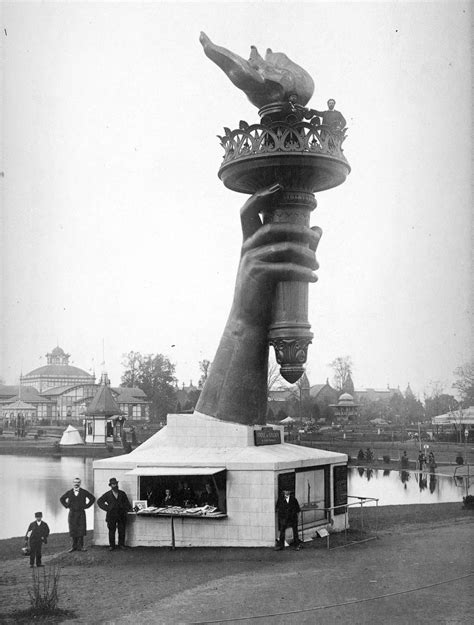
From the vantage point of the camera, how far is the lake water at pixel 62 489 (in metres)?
26.0

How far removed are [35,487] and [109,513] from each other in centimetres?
2042

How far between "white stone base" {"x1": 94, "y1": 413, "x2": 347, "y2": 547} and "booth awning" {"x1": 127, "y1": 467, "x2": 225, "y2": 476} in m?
0.16

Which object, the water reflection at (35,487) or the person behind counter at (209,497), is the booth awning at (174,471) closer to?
the person behind counter at (209,497)

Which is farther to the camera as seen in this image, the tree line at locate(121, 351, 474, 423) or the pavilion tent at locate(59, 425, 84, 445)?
the tree line at locate(121, 351, 474, 423)

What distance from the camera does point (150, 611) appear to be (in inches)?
407

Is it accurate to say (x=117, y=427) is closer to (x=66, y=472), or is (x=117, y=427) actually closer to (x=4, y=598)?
(x=66, y=472)

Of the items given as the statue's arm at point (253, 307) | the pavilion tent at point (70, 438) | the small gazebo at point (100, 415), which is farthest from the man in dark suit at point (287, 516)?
the small gazebo at point (100, 415)

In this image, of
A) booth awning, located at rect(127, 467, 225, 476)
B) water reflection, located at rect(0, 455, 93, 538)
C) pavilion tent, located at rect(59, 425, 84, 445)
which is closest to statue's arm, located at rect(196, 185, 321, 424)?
booth awning, located at rect(127, 467, 225, 476)

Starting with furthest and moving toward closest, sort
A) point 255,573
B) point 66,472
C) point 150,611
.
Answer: point 66,472 < point 255,573 < point 150,611

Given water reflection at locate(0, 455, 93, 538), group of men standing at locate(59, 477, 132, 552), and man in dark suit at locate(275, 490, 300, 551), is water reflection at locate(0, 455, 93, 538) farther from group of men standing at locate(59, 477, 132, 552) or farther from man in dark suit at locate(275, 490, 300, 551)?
man in dark suit at locate(275, 490, 300, 551)

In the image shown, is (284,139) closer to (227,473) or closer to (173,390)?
(227,473)

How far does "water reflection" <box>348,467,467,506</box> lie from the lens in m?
28.6

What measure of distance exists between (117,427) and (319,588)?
194ft

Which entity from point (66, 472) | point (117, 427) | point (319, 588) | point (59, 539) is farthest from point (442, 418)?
point (319, 588)
